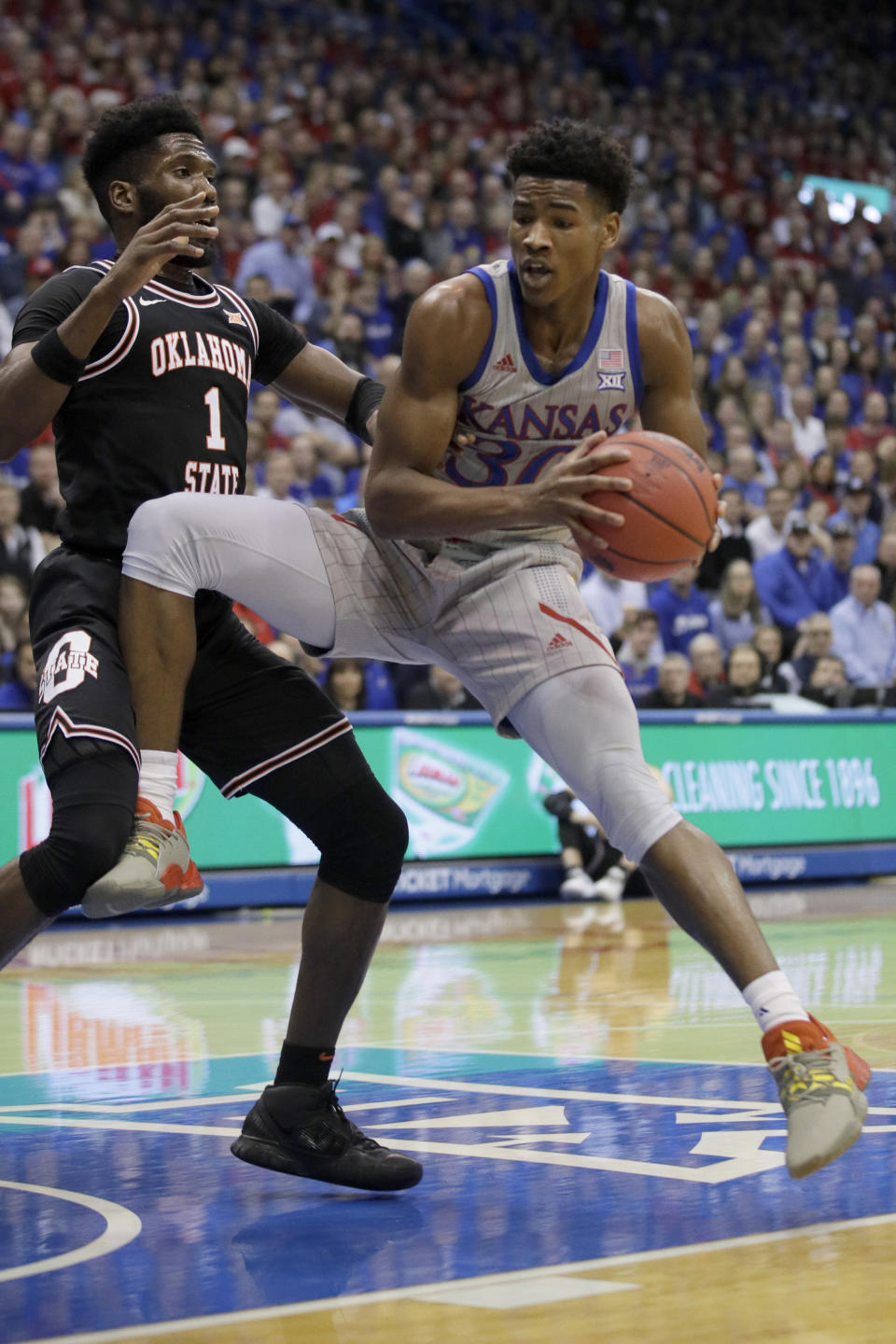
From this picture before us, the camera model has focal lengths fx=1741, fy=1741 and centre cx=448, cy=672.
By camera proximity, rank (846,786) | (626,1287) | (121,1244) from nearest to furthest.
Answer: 1. (626,1287)
2. (121,1244)
3. (846,786)

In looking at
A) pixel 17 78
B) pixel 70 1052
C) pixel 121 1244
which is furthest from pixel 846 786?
pixel 121 1244

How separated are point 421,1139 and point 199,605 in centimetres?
149

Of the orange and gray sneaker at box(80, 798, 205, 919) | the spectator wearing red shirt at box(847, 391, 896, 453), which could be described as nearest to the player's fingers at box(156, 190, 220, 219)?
the orange and gray sneaker at box(80, 798, 205, 919)

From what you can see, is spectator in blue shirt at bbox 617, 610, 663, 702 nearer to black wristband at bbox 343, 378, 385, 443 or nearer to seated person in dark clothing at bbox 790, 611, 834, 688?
seated person in dark clothing at bbox 790, 611, 834, 688

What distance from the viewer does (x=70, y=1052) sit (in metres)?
6.05

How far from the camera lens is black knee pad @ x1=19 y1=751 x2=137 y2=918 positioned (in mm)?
3750

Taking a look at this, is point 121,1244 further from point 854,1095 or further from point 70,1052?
point 70,1052

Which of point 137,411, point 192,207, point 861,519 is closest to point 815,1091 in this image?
point 137,411

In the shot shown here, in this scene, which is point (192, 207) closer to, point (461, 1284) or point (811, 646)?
point (461, 1284)

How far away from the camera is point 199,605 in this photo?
4.28m

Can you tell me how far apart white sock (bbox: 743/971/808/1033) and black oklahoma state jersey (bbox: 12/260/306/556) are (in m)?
1.76

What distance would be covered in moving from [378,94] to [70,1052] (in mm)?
14961

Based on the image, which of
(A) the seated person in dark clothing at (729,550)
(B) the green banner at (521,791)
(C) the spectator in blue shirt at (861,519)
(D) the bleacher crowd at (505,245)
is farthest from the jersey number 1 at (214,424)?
(C) the spectator in blue shirt at (861,519)

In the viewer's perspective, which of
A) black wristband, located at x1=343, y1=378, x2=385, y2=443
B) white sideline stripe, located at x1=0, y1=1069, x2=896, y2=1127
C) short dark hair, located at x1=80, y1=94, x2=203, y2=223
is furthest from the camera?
white sideline stripe, located at x1=0, y1=1069, x2=896, y2=1127
